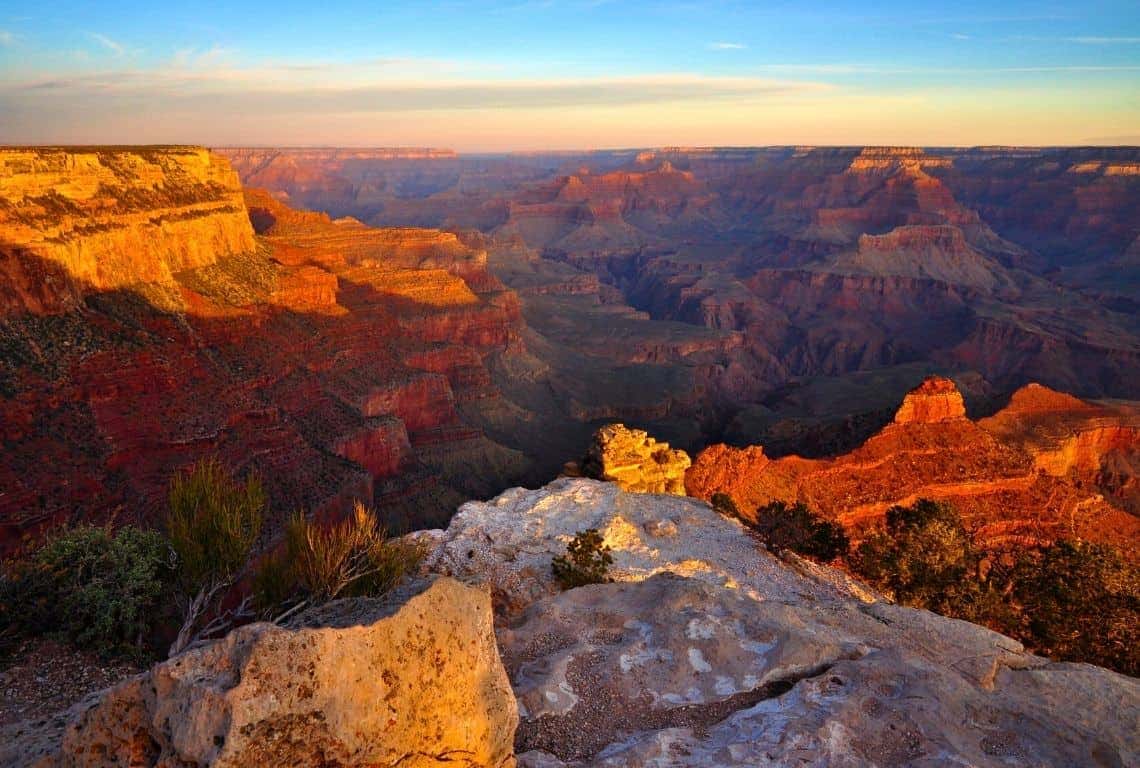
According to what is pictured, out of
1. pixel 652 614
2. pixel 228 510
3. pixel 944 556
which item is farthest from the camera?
pixel 944 556

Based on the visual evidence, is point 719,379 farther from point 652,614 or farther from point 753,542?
point 652,614

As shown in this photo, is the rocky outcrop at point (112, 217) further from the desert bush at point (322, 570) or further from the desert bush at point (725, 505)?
the desert bush at point (725, 505)

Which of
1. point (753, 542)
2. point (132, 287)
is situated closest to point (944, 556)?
point (753, 542)

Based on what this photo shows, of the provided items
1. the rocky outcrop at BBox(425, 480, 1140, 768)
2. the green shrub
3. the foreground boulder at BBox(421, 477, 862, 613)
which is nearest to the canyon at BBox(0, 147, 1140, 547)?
the green shrub

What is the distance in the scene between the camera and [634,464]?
37.3 meters

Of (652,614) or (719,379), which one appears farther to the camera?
(719,379)

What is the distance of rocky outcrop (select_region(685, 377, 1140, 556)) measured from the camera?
1432 inches

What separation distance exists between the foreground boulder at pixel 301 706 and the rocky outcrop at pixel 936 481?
28.4 m

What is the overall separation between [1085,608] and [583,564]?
53.1ft

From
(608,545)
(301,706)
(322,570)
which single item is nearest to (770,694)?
(301,706)

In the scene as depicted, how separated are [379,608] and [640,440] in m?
28.8

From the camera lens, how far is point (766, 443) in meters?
53.5

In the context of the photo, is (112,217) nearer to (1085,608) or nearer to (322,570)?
(322,570)

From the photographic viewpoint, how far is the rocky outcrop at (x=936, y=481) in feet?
119
